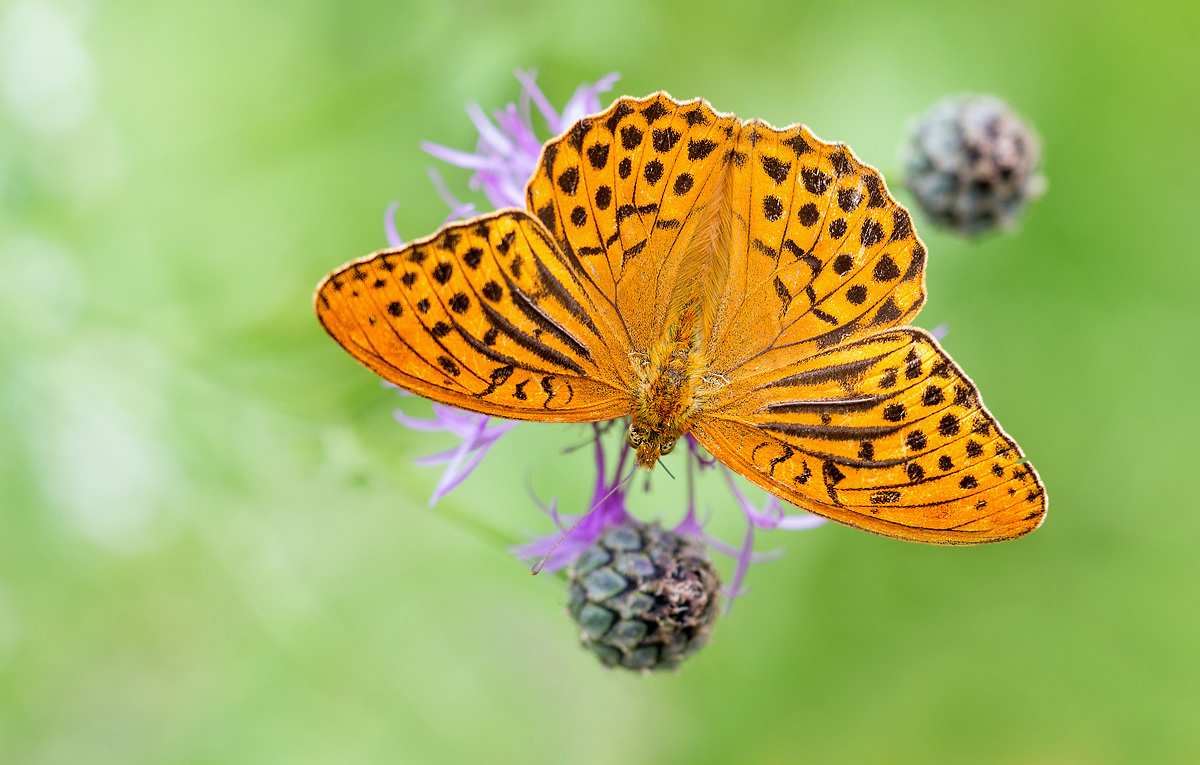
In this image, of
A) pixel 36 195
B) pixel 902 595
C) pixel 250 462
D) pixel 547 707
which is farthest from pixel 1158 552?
pixel 36 195

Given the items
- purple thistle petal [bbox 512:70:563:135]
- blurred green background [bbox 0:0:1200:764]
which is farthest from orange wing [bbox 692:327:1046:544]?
blurred green background [bbox 0:0:1200:764]

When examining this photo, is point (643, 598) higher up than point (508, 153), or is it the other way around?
point (508, 153)

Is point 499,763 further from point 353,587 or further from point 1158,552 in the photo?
point 1158,552

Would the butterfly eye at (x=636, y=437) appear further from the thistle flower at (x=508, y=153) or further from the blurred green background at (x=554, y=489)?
the blurred green background at (x=554, y=489)

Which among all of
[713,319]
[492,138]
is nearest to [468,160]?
[492,138]

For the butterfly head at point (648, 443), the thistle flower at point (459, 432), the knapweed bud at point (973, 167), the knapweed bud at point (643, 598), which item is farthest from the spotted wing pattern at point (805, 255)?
the knapweed bud at point (973, 167)

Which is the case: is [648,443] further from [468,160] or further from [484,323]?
[468,160]

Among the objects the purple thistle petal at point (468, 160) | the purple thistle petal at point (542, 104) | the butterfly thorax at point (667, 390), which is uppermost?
the purple thistle petal at point (542, 104)
